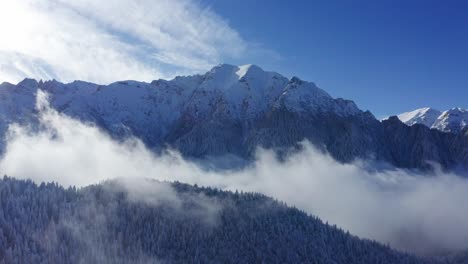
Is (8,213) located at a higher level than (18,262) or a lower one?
higher

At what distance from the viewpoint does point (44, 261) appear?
6708 inches

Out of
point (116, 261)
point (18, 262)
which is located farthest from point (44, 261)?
point (116, 261)

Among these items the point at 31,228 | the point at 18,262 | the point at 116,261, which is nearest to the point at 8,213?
the point at 31,228

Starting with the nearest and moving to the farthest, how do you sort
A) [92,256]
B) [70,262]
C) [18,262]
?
[18,262] → [70,262] → [92,256]

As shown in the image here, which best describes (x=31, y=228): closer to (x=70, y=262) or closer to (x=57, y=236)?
(x=57, y=236)

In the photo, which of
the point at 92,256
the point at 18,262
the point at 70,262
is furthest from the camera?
the point at 92,256

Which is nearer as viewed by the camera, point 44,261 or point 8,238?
point 44,261

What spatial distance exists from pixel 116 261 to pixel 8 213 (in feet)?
174

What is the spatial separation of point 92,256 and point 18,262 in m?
33.1

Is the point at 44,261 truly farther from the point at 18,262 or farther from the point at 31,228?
the point at 31,228

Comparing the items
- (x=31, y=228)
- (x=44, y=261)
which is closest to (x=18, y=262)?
(x=44, y=261)

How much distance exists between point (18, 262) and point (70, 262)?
67.7ft

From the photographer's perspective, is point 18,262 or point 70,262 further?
point 70,262

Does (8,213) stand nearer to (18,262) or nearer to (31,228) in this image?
(31,228)
